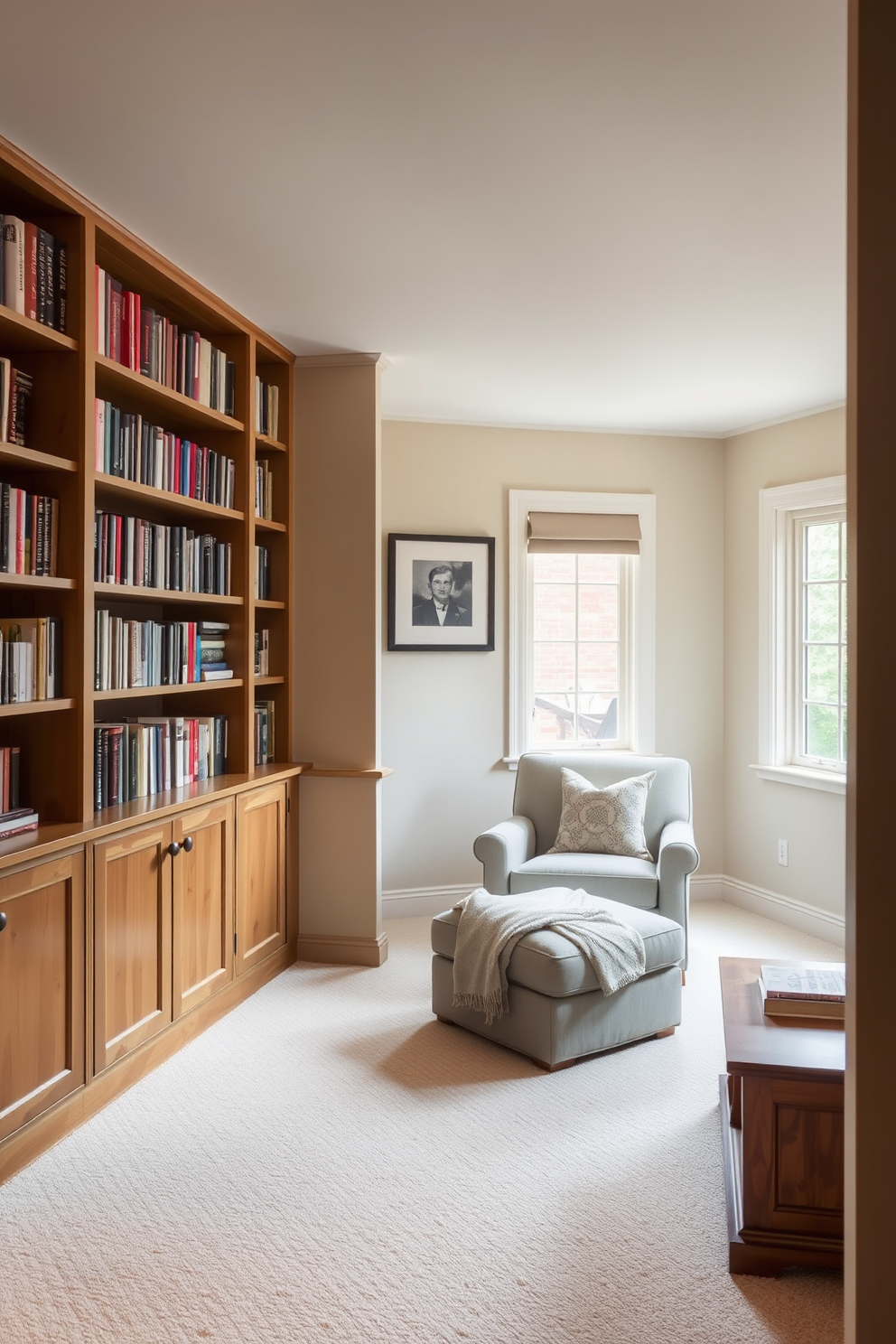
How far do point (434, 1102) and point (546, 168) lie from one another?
8.78 ft

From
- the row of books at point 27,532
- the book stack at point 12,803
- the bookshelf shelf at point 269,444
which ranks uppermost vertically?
the bookshelf shelf at point 269,444

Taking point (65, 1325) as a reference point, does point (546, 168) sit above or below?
above

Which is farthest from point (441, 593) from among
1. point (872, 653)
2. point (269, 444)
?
point (872, 653)

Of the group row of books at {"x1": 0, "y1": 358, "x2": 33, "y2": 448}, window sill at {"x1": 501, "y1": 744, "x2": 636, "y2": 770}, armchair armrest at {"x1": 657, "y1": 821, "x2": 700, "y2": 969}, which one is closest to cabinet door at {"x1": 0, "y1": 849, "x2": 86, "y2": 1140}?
row of books at {"x1": 0, "y1": 358, "x2": 33, "y2": 448}

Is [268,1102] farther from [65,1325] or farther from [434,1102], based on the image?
[65,1325]

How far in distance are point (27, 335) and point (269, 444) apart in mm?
1568

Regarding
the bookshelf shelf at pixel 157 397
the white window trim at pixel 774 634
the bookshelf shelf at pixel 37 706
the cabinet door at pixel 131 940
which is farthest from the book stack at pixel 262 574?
the white window trim at pixel 774 634

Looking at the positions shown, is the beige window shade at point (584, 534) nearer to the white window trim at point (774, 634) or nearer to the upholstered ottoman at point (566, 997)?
the white window trim at point (774, 634)

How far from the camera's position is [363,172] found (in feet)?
8.40

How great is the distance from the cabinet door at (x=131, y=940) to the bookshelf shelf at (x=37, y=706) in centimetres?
41

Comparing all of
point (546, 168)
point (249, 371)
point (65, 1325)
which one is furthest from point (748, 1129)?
point (249, 371)

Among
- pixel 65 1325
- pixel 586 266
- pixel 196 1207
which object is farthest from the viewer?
pixel 586 266

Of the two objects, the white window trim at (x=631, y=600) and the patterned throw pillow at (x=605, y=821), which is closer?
the patterned throw pillow at (x=605, y=821)

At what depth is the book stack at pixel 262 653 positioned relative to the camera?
13.7 feet
